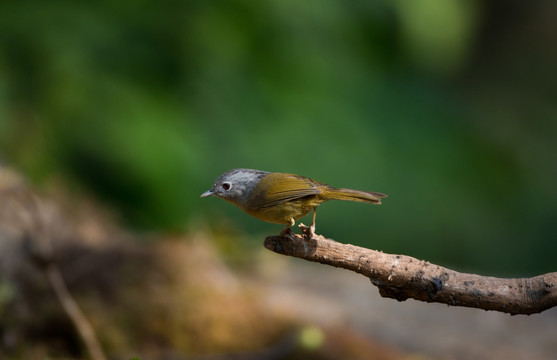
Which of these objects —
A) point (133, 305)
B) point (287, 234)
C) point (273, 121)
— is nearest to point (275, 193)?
point (287, 234)

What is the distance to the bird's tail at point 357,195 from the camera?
2.87 m

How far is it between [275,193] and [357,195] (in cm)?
38

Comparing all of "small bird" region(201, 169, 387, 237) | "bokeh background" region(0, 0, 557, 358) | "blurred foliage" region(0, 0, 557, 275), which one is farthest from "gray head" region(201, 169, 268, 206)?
"blurred foliage" region(0, 0, 557, 275)

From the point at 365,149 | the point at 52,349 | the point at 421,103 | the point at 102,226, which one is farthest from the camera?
the point at 421,103

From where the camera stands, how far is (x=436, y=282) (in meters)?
2.38

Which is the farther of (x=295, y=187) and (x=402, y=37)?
(x=402, y=37)

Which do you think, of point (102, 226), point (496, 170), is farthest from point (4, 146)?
point (496, 170)

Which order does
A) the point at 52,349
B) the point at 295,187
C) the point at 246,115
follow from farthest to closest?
the point at 246,115 → the point at 52,349 → the point at 295,187

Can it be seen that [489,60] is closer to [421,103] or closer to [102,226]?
[421,103]

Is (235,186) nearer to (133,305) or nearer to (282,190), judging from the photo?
(282,190)

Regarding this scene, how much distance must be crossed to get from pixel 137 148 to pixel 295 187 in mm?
3270

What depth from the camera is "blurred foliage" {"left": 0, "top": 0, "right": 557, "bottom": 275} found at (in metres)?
6.02

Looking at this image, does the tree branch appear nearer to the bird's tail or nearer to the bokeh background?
the bird's tail

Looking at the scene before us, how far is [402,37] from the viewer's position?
7.45 metres
